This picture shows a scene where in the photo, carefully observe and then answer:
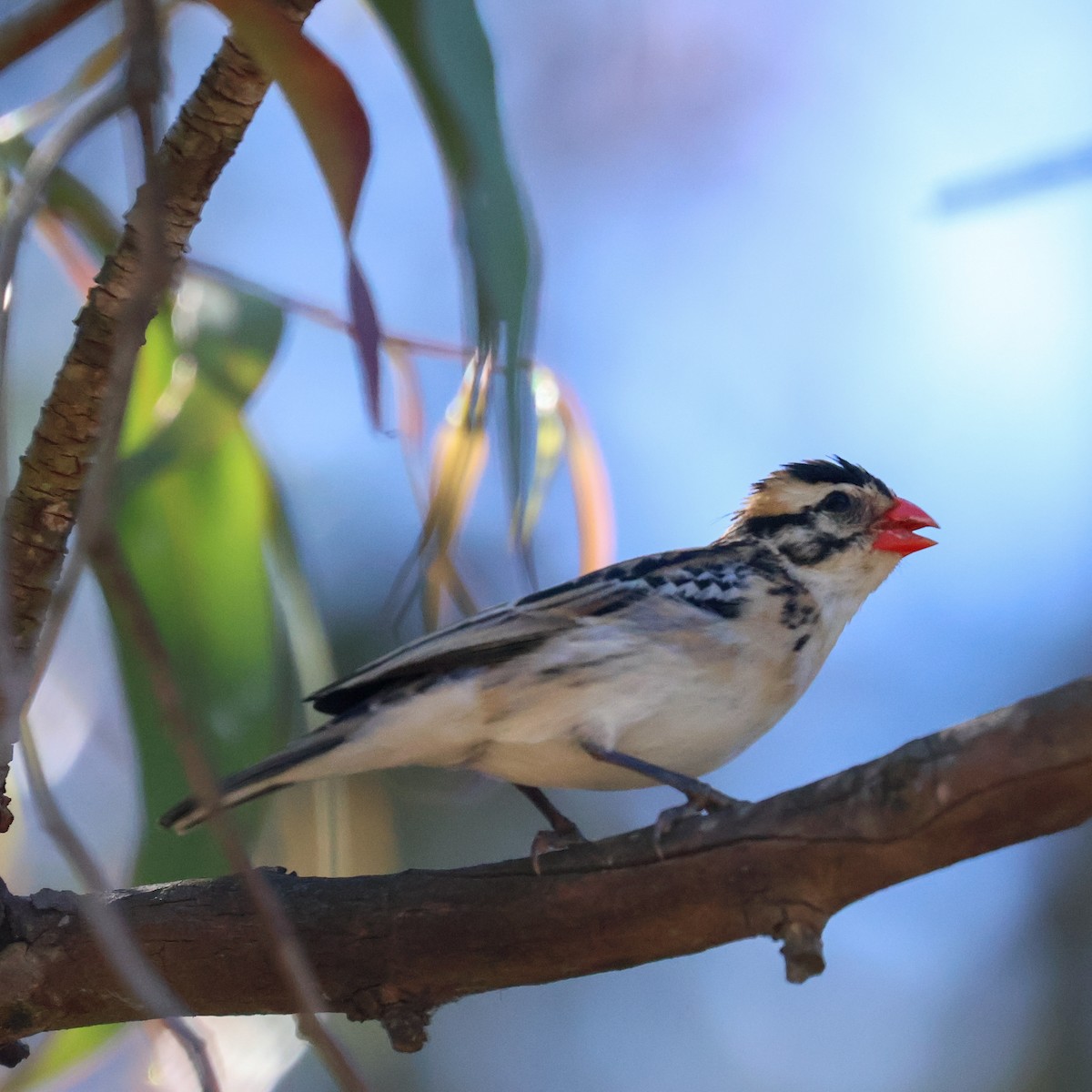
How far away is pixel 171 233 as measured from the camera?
202 centimetres

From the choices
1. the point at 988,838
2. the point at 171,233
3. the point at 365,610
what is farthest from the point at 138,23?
the point at 365,610

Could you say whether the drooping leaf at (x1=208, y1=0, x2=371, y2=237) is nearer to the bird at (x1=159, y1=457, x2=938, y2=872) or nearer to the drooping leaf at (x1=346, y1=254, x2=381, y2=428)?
the drooping leaf at (x1=346, y1=254, x2=381, y2=428)

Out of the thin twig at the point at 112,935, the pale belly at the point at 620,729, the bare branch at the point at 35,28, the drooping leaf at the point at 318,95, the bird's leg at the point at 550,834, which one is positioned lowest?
the bird's leg at the point at 550,834

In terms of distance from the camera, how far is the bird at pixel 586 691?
104 inches

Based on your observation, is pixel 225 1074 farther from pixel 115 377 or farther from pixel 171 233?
pixel 115 377

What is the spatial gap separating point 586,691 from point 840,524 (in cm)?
100

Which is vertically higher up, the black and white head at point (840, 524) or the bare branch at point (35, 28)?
the bare branch at point (35, 28)

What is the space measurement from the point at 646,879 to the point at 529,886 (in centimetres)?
20

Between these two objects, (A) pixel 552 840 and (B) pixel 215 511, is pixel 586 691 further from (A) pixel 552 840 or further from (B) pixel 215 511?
(B) pixel 215 511

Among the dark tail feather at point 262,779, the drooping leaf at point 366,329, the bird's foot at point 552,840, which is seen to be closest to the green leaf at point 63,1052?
the dark tail feather at point 262,779

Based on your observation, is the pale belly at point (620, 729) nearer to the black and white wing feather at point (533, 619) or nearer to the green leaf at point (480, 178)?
the black and white wing feather at point (533, 619)

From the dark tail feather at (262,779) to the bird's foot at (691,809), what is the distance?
2.13 ft

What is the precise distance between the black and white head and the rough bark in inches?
70.1

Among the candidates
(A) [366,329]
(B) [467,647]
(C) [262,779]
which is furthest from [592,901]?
(A) [366,329]
